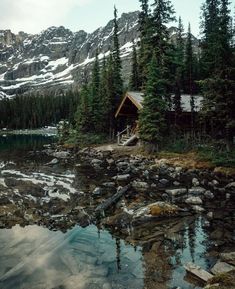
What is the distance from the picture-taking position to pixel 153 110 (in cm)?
3103

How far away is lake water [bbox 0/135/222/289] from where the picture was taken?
955 cm

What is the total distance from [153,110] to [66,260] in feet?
70.9

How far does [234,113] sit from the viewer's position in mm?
25172

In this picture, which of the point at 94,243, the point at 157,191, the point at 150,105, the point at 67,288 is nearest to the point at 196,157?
the point at 150,105

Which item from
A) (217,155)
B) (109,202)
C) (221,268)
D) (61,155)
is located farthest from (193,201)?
(61,155)

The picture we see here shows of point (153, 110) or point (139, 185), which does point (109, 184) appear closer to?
point (139, 185)

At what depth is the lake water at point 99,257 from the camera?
31.3ft

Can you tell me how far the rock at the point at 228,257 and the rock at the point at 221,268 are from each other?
1.15 feet

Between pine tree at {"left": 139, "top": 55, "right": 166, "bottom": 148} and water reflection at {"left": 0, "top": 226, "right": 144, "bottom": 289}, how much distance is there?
18.2 meters

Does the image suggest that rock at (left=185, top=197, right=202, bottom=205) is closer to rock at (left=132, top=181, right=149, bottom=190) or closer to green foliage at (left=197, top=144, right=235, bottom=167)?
rock at (left=132, top=181, right=149, bottom=190)

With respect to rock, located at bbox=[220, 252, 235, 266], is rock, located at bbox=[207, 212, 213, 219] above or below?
below

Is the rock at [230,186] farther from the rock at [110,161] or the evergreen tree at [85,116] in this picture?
the evergreen tree at [85,116]

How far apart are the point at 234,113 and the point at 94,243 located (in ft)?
54.7

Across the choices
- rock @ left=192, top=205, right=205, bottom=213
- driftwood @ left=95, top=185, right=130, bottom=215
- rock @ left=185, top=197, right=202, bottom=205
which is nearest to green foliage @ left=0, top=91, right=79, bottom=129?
driftwood @ left=95, top=185, right=130, bottom=215
